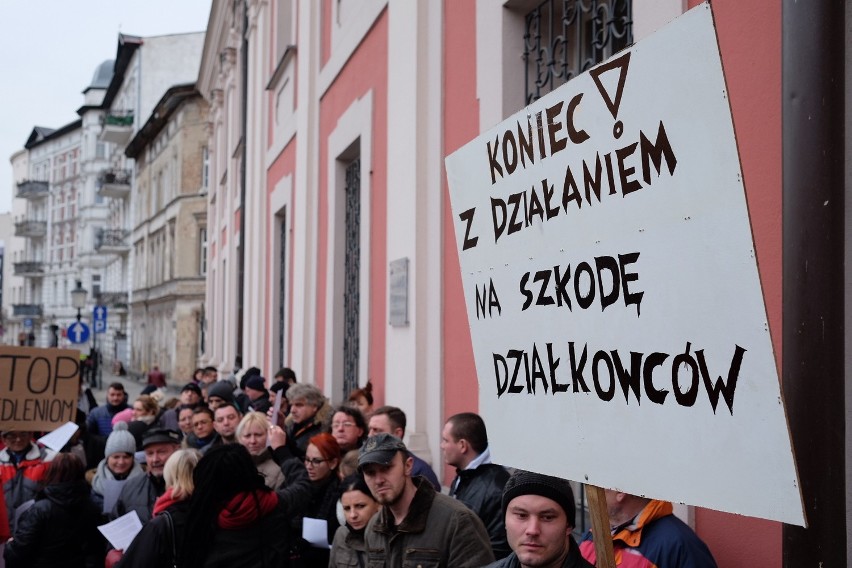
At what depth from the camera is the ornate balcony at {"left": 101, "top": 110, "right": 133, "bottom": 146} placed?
52.3 meters

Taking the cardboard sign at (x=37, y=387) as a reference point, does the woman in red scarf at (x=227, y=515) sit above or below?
below

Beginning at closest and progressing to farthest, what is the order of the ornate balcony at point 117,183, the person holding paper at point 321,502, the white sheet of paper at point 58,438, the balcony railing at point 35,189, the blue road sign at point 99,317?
the person holding paper at point 321,502
the white sheet of paper at point 58,438
the blue road sign at point 99,317
the ornate balcony at point 117,183
the balcony railing at point 35,189

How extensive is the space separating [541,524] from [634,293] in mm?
803

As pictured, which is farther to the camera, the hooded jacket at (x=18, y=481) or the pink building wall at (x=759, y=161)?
the hooded jacket at (x=18, y=481)

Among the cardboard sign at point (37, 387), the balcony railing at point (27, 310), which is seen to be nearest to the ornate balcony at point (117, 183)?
the balcony railing at point (27, 310)

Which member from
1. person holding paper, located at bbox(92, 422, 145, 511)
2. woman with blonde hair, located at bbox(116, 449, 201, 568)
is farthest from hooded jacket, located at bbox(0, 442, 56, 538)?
woman with blonde hair, located at bbox(116, 449, 201, 568)

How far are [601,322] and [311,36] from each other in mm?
10193

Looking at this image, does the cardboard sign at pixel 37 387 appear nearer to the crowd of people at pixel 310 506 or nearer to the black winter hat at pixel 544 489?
the crowd of people at pixel 310 506

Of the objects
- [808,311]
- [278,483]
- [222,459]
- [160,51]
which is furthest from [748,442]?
[160,51]

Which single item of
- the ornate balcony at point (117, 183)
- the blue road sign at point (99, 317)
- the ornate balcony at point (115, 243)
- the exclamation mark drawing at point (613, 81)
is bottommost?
the exclamation mark drawing at point (613, 81)

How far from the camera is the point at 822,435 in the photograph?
7.71 feet

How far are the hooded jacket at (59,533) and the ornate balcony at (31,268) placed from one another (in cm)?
7522

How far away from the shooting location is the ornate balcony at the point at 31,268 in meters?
75.6

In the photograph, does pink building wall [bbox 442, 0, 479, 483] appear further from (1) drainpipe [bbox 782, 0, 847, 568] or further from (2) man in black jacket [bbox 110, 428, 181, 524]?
(1) drainpipe [bbox 782, 0, 847, 568]
